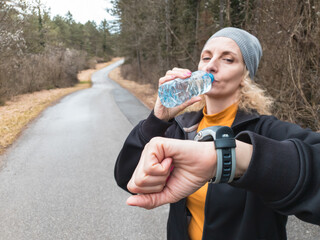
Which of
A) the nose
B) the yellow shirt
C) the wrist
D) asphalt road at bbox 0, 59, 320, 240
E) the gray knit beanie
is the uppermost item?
the gray knit beanie

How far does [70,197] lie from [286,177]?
3938 mm

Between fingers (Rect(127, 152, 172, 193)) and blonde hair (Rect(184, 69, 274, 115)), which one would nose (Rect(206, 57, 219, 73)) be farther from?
fingers (Rect(127, 152, 172, 193))

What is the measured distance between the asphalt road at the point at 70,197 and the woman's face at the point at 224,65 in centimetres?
246

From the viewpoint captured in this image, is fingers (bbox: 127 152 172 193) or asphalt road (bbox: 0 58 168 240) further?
asphalt road (bbox: 0 58 168 240)

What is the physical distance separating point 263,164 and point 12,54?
16.7 metres

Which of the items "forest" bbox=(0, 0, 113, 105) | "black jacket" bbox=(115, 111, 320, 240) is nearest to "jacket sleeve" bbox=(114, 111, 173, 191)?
"black jacket" bbox=(115, 111, 320, 240)

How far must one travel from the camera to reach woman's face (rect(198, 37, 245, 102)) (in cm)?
151

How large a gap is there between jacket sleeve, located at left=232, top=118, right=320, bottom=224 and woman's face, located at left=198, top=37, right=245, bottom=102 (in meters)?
0.74

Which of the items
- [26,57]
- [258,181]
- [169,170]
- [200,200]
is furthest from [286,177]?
[26,57]

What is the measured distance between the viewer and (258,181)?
32.1 inches

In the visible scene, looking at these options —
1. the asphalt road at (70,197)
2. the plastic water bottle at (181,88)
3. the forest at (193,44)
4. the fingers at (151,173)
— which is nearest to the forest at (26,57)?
the forest at (193,44)

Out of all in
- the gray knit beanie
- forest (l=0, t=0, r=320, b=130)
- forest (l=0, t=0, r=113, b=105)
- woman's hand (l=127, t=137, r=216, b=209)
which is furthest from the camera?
forest (l=0, t=0, r=113, b=105)

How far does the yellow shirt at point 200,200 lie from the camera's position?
1524 mm

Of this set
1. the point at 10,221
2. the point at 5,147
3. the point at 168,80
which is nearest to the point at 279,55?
the point at 168,80
